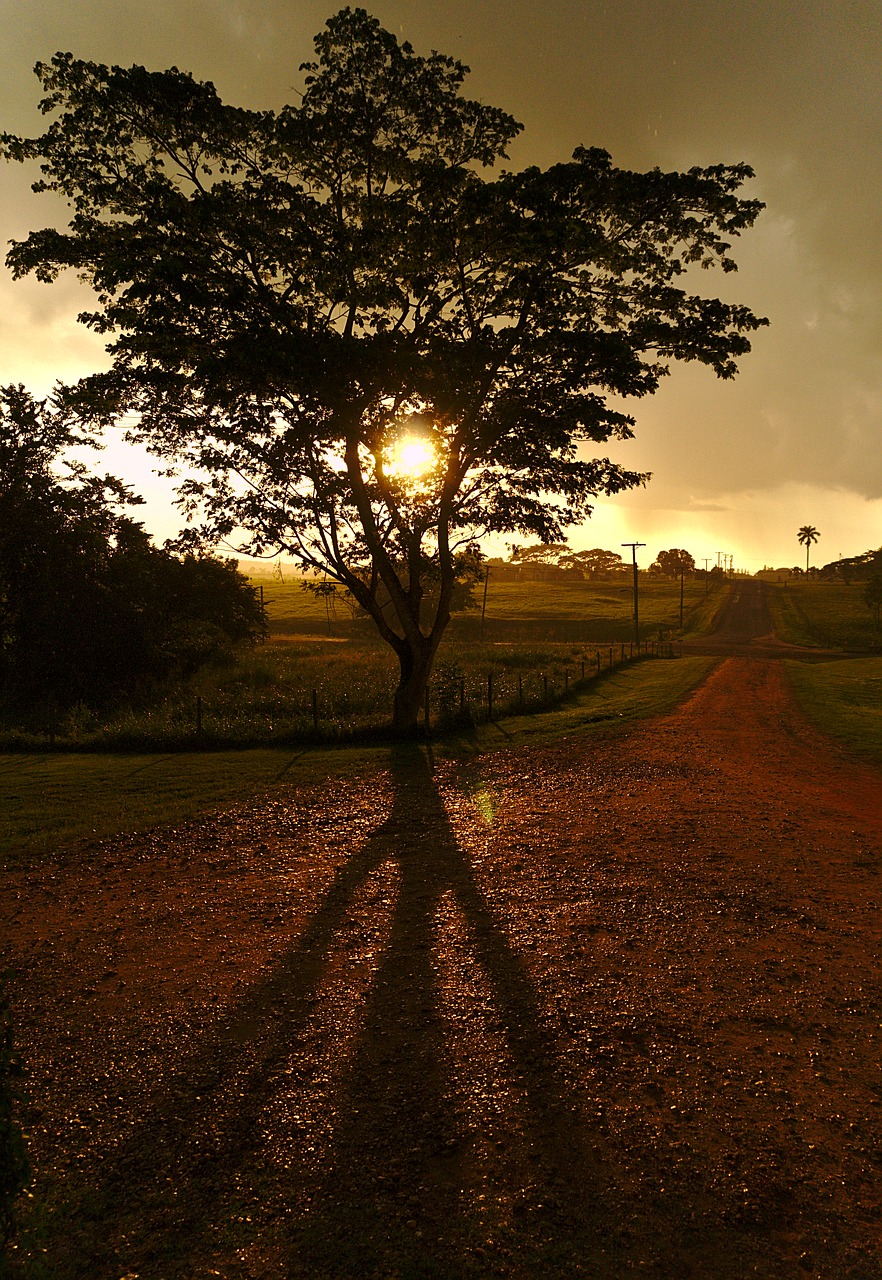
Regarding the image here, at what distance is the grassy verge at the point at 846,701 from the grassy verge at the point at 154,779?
6.18 meters

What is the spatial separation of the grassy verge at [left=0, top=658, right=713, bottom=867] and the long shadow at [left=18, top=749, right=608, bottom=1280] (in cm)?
692

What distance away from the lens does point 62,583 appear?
30.8 meters

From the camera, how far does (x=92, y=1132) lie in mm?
5113

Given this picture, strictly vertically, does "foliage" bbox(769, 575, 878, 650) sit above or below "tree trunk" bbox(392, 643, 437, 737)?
above

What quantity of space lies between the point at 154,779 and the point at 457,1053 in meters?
12.0

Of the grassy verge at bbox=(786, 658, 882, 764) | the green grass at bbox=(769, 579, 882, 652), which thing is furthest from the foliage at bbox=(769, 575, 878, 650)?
the grassy verge at bbox=(786, 658, 882, 764)

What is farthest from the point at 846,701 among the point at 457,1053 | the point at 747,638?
the point at 747,638

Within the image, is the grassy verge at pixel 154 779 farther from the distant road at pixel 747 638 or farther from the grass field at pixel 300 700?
the distant road at pixel 747 638

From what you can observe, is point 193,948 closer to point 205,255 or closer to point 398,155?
point 205,255

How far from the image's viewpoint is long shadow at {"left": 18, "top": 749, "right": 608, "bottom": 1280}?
411 centimetres

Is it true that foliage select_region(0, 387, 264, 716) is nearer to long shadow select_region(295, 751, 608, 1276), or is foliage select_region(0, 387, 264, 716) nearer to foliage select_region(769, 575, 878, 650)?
long shadow select_region(295, 751, 608, 1276)

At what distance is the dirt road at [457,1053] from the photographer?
4207mm

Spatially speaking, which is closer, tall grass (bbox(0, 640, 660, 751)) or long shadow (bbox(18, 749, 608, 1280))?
long shadow (bbox(18, 749, 608, 1280))

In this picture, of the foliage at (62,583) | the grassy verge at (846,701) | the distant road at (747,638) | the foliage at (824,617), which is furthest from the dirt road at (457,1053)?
the foliage at (824,617)
